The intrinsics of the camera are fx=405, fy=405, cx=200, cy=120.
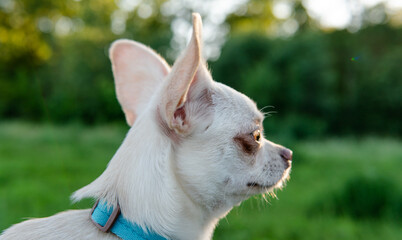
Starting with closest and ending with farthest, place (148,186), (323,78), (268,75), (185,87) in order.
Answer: (185,87)
(148,186)
(268,75)
(323,78)

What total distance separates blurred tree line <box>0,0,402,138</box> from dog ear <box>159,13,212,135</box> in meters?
13.1

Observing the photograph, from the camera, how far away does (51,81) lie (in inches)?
854

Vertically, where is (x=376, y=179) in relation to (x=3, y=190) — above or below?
above

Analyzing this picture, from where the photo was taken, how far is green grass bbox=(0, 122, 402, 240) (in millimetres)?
5129

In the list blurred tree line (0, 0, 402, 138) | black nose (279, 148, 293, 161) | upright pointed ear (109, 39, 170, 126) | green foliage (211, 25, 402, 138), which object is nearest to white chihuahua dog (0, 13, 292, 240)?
black nose (279, 148, 293, 161)

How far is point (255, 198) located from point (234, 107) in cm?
89

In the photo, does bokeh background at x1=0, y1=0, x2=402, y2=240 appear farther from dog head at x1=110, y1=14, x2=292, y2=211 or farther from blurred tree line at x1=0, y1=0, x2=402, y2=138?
dog head at x1=110, y1=14, x2=292, y2=211

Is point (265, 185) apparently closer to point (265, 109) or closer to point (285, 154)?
point (285, 154)

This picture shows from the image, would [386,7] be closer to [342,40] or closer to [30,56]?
[342,40]

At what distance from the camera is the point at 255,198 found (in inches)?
116

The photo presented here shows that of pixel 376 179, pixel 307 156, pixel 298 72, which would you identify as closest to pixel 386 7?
pixel 298 72

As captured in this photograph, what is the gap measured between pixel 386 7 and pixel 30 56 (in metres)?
18.8

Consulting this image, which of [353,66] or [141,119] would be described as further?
[353,66]

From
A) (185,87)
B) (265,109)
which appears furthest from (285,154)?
(265,109)
